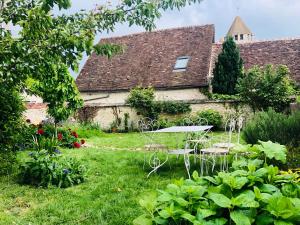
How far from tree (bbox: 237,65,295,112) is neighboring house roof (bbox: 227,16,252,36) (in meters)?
38.6

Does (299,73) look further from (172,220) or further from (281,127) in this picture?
(172,220)

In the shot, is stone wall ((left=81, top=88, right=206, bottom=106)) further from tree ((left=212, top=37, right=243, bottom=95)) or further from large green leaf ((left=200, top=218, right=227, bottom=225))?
large green leaf ((left=200, top=218, right=227, bottom=225))

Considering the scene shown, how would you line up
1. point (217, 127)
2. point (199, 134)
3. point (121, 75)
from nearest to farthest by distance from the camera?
1. point (199, 134)
2. point (217, 127)
3. point (121, 75)

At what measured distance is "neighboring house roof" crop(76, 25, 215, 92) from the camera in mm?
20844

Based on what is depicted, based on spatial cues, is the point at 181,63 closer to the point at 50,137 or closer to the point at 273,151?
the point at 50,137

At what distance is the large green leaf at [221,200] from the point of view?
206 cm

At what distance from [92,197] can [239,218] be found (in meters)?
4.01

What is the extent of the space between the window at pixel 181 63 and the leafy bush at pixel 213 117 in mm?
4888

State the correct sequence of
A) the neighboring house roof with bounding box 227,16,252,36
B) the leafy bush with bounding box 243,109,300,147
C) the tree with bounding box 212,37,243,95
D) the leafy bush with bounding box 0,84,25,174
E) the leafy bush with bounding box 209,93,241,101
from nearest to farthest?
the leafy bush with bounding box 243,109,300,147, the leafy bush with bounding box 0,84,25,174, the leafy bush with bounding box 209,93,241,101, the tree with bounding box 212,37,243,95, the neighboring house roof with bounding box 227,16,252,36

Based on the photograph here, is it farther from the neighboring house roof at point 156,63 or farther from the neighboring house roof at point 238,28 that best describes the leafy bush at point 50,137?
the neighboring house roof at point 238,28

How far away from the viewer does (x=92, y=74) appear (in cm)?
2352

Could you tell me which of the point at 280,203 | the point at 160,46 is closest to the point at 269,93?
the point at 160,46

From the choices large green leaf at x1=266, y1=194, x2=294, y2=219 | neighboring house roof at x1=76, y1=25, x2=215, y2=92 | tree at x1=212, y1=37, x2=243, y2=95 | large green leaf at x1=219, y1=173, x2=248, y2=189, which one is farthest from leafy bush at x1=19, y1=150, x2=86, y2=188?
neighboring house roof at x1=76, y1=25, x2=215, y2=92

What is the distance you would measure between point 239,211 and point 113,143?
36.9 feet
